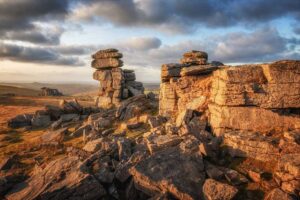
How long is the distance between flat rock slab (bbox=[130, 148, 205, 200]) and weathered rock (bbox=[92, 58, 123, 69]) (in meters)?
37.2

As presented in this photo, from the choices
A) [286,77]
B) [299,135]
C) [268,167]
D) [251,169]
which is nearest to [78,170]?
[251,169]

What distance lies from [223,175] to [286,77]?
11127mm

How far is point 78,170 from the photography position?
1977cm

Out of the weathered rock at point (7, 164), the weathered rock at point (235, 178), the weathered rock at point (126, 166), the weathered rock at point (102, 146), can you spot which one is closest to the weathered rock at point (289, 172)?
the weathered rock at point (235, 178)

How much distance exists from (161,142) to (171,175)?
186 inches

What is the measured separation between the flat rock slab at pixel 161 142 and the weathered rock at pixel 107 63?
33591 mm

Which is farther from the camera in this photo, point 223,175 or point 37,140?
point 37,140

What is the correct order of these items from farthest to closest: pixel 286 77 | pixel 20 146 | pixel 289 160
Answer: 1. pixel 20 146
2. pixel 286 77
3. pixel 289 160

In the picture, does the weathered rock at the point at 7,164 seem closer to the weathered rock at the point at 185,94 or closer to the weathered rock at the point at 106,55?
the weathered rock at the point at 185,94

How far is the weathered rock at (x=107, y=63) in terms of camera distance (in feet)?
181

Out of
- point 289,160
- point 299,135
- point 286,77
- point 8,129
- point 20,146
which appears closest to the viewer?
point 289,160

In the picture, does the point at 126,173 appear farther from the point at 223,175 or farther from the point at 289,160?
the point at 289,160

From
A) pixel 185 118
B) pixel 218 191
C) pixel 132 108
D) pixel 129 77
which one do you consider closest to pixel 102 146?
pixel 185 118

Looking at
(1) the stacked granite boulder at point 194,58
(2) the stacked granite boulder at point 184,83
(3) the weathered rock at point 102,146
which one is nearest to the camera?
(3) the weathered rock at point 102,146
